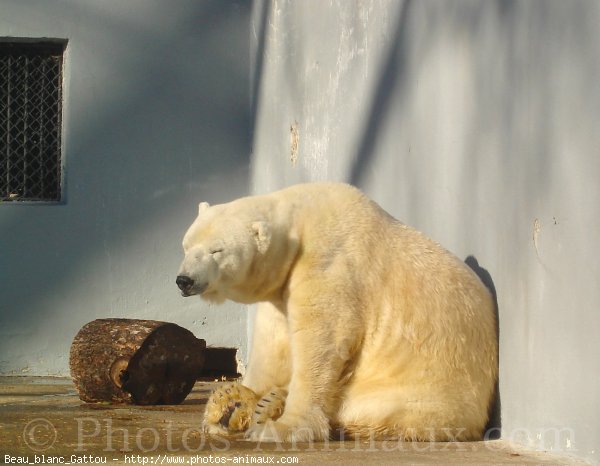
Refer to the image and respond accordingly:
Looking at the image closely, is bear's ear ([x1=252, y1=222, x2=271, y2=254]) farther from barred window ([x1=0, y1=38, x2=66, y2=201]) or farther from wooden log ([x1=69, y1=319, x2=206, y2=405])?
barred window ([x1=0, y1=38, x2=66, y2=201])

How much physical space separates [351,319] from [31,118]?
16.2ft

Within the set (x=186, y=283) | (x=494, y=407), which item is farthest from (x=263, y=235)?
(x=494, y=407)

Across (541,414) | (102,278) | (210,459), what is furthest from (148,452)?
(102,278)

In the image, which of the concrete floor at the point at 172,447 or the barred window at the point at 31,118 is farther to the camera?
the barred window at the point at 31,118

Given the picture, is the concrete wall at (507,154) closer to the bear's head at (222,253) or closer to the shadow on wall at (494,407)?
the shadow on wall at (494,407)

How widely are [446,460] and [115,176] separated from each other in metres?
5.10

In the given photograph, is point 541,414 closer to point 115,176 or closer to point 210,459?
point 210,459

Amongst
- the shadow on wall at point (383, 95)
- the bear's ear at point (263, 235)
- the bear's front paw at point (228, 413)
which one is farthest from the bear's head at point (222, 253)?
the shadow on wall at point (383, 95)

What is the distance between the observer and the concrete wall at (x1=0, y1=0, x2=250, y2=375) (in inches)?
308

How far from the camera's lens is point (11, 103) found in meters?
8.06

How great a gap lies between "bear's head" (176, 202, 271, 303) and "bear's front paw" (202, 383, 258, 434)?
1.27 feet

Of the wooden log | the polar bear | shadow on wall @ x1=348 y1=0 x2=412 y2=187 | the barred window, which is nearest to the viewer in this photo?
the polar bear

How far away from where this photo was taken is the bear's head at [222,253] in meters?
3.85

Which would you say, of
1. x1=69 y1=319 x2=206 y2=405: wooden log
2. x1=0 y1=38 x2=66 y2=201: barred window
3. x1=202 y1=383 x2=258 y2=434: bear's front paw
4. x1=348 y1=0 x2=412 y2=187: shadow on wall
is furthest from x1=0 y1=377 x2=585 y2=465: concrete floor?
x1=0 y1=38 x2=66 y2=201: barred window
